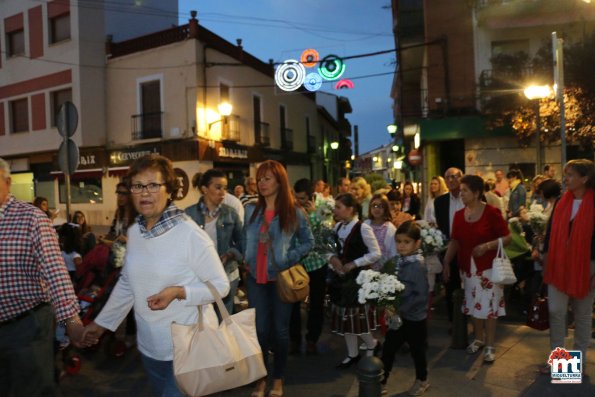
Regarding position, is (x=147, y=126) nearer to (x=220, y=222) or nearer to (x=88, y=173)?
(x=88, y=173)

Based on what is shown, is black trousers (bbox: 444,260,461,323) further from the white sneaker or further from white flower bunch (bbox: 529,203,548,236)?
the white sneaker

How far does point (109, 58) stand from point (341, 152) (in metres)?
23.1

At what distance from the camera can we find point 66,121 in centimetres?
726

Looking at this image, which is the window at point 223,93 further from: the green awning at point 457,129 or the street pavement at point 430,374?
the street pavement at point 430,374

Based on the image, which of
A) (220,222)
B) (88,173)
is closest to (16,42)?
(88,173)

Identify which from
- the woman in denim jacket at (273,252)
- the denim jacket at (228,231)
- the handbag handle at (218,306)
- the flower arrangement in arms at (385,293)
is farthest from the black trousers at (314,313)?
the handbag handle at (218,306)

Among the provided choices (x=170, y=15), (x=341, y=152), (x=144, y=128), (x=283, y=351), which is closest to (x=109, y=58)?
(x=144, y=128)

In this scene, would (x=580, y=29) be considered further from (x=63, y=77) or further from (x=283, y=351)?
(x=63, y=77)

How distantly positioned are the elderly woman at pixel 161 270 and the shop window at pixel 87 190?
20269mm

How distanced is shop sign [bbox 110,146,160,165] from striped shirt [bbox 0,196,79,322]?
1772 cm

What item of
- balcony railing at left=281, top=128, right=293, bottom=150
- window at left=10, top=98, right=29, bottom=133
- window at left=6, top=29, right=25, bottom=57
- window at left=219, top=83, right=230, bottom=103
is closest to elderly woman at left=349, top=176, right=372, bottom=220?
window at left=219, top=83, right=230, bottom=103

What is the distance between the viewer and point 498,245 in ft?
15.4

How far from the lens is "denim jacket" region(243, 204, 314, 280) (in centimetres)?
400

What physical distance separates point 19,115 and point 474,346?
77.8 feet
